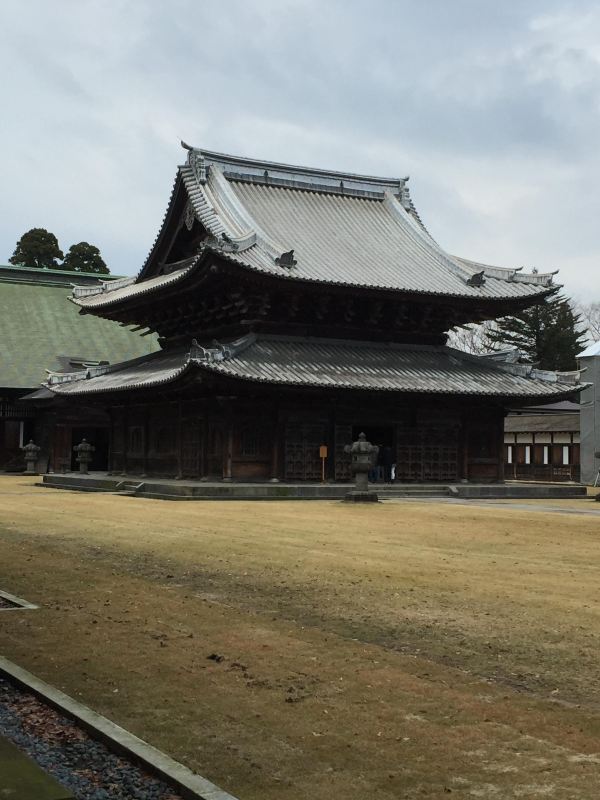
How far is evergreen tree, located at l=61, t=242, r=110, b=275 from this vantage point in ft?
272

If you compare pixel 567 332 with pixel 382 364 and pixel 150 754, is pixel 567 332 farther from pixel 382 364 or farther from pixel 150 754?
pixel 150 754

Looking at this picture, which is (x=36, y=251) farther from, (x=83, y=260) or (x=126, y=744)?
(x=126, y=744)

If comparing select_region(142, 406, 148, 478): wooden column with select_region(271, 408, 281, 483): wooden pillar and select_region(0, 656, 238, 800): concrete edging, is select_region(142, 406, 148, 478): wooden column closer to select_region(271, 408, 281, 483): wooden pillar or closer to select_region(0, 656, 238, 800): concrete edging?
select_region(271, 408, 281, 483): wooden pillar

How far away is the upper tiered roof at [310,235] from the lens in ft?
118

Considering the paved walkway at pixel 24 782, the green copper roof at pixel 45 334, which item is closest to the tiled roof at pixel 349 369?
the green copper roof at pixel 45 334

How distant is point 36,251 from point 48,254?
1.00 meters

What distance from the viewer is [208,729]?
5.98 m

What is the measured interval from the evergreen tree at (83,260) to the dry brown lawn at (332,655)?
69.4 m

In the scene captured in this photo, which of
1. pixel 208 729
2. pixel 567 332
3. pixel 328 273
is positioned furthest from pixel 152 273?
pixel 567 332

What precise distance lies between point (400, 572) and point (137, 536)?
5934 millimetres

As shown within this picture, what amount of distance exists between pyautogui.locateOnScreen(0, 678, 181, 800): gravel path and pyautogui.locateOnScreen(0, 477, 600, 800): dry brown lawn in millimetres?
298

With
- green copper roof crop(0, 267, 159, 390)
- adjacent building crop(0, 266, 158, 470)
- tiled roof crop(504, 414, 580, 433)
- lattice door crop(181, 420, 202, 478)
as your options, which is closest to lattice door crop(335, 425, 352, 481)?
lattice door crop(181, 420, 202, 478)

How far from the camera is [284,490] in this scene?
30.6 metres

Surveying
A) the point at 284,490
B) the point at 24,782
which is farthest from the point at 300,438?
the point at 24,782
